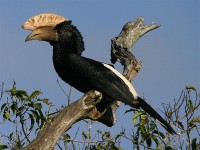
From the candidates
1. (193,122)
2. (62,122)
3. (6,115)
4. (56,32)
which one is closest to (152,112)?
(193,122)

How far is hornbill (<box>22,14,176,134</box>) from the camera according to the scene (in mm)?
5543

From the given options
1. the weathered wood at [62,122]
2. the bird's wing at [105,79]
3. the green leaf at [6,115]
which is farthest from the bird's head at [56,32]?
the green leaf at [6,115]

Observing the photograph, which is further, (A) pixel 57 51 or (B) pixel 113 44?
(B) pixel 113 44

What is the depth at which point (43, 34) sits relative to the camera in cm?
588

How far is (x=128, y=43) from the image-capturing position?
644 centimetres

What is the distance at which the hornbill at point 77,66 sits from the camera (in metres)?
5.54

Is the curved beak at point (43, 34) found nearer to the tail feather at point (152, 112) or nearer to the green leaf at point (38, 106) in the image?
the green leaf at point (38, 106)

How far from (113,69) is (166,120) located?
862 millimetres

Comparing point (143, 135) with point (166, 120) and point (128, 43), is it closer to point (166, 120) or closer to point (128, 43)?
point (166, 120)

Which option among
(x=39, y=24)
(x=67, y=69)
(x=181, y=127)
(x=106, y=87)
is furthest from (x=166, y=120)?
(x=39, y=24)

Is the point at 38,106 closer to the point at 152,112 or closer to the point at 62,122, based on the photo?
the point at 62,122

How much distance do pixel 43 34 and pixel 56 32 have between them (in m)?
0.18

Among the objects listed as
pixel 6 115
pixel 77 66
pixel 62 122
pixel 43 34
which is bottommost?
pixel 62 122

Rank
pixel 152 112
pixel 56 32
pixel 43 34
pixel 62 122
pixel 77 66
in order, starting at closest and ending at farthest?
pixel 62 122 → pixel 152 112 → pixel 77 66 → pixel 43 34 → pixel 56 32
